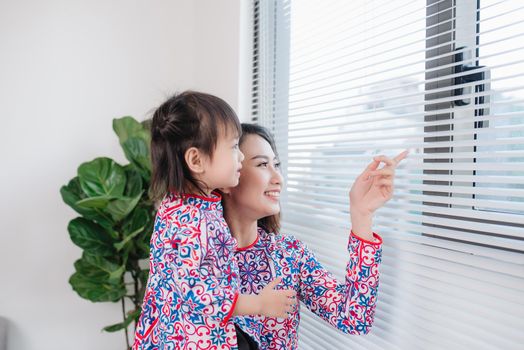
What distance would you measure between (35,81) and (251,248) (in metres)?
1.53

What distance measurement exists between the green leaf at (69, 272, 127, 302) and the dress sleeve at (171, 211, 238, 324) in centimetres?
107

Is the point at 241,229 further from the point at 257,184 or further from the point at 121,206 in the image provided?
the point at 121,206

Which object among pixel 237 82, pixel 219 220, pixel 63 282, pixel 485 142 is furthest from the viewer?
pixel 63 282

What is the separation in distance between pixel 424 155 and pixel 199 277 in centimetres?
61

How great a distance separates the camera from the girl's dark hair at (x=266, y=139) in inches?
48.1

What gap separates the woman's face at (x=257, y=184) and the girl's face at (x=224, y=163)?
132mm

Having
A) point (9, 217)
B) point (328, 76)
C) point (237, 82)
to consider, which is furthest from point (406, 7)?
point (9, 217)

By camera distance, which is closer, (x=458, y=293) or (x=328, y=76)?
(x=458, y=293)

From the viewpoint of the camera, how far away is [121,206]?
176cm

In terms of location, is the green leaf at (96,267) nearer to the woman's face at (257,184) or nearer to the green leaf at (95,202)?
the green leaf at (95,202)

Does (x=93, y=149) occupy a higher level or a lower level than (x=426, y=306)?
higher

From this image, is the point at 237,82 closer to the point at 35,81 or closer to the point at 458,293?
the point at 35,81

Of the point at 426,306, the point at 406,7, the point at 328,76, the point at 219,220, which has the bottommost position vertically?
the point at 426,306

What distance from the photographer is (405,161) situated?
1113 mm
